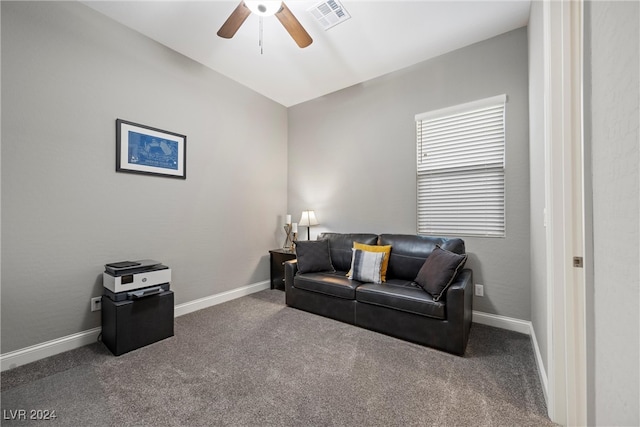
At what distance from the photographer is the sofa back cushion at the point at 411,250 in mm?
2781

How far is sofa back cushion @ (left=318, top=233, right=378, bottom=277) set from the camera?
3.34 m

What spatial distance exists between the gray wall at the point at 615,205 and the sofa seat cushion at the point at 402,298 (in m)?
1.49

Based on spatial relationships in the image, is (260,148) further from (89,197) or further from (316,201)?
(89,197)

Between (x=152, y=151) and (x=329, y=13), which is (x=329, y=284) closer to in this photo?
(x=152, y=151)

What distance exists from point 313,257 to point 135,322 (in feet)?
6.05

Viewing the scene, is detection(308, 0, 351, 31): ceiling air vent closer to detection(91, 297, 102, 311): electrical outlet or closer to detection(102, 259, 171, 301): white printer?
detection(102, 259, 171, 301): white printer

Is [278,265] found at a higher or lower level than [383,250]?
lower

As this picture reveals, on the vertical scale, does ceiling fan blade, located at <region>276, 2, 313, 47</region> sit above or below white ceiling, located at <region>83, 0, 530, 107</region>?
below

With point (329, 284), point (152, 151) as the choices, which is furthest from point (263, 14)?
point (329, 284)

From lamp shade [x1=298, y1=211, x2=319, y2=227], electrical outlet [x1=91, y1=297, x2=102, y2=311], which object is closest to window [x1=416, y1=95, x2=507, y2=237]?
lamp shade [x1=298, y1=211, x2=319, y2=227]

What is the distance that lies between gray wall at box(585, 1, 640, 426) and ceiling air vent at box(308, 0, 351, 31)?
208 centimetres

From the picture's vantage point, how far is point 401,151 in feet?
11.0

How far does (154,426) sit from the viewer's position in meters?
1.46

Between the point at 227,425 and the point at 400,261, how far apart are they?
2.17m
